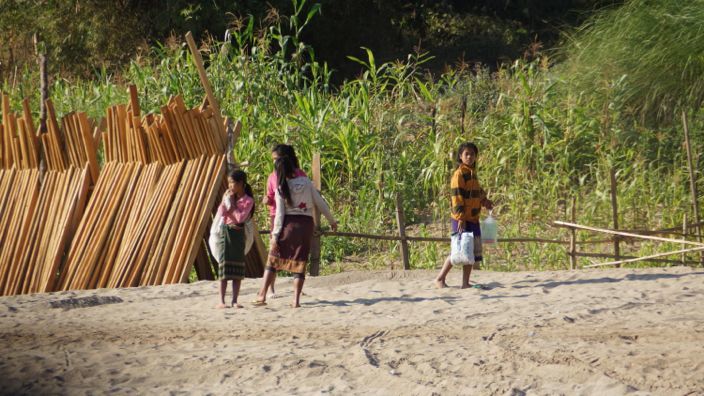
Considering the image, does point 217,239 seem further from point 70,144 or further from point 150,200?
point 70,144

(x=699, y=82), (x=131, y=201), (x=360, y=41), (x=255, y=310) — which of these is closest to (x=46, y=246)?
(x=131, y=201)

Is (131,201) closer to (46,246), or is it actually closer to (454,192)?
(46,246)

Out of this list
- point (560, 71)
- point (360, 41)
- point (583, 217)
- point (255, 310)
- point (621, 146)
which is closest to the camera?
point (255, 310)

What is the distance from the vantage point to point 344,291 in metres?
7.71

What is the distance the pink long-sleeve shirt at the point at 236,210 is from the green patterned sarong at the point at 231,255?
0.20ft

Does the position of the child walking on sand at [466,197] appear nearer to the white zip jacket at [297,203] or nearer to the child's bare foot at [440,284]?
the child's bare foot at [440,284]

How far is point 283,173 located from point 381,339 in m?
1.59

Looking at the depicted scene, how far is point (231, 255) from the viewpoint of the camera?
7133mm

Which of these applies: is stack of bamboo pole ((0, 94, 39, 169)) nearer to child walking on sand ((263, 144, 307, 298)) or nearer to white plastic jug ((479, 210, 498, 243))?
child walking on sand ((263, 144, 307, 298))

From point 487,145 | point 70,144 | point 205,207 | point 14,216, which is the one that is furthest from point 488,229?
point 14,216

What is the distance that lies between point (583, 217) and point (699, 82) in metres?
2.39

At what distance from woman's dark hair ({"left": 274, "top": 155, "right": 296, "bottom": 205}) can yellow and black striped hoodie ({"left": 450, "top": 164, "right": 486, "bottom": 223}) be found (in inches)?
48.4

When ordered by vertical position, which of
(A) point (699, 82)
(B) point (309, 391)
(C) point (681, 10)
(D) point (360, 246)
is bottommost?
(B) point (309, 391)

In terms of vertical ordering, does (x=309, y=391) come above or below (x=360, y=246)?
below
